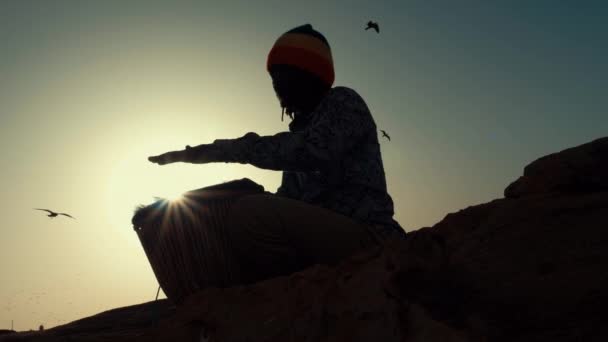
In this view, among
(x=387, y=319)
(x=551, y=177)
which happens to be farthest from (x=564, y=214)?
(x=387, y=319)

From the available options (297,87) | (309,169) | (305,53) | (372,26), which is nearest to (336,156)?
(309,169)

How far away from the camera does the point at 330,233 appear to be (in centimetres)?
338

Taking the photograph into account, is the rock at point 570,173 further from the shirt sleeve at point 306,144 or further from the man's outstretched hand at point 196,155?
the man's outstretched hand at point 196,155

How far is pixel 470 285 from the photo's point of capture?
2.54 metres

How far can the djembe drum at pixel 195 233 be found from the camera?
11.5ft

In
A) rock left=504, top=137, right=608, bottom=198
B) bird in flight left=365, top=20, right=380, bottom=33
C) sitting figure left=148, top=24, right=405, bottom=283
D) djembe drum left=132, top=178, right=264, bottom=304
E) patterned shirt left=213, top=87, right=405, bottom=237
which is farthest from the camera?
bird in flight left=365, top=20, right=380, bottom=33

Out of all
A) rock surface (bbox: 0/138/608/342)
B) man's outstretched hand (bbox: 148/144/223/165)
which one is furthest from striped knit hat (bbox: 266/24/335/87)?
rock surface (bbox: 0/138/608/342)

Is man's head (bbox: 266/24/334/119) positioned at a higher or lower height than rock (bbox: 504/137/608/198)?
higher

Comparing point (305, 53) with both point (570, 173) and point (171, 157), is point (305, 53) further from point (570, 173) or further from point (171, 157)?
point (570, 173)

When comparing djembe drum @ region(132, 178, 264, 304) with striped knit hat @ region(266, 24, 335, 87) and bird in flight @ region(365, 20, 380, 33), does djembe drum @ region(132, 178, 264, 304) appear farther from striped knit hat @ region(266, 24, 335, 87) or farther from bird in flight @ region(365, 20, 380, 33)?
bird in flight @ region(365, 20, 380, 33)

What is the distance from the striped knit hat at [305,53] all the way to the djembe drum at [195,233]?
0.90 metres

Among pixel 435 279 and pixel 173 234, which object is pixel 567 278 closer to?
pixel 435 279

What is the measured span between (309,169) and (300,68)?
0.71 metres

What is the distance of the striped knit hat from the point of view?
12.8 feet
